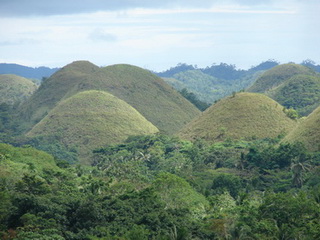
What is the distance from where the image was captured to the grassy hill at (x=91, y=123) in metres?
161

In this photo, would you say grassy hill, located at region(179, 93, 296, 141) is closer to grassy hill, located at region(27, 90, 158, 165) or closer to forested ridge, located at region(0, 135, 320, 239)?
grassy hill, located at region(27, 90, 158, 165)

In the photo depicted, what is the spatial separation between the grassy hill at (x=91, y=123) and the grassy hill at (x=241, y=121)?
790 inches

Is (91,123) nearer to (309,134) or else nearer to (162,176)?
(309,134)

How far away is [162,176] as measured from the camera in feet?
257

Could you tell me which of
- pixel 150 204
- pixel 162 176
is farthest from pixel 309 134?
pixel 150 204

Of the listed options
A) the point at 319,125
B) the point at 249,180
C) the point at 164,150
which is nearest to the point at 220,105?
the point at 164,150

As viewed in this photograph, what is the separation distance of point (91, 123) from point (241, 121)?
46.0m

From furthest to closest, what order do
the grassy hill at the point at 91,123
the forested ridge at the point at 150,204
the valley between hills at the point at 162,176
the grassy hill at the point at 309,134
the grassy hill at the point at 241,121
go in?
1. the grassy hill at the point at 91,123
2. the grassy hill at the point at 241,121
3. the grassy hill at the point at 309,134
4. the valley between hills at the point at 162,176
5. the forested ridge at the point at 150,204

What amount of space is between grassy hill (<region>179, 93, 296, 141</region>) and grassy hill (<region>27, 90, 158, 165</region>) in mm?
20055

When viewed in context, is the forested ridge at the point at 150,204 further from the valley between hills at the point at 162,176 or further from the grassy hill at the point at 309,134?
the grassy hill at the point at 309,134

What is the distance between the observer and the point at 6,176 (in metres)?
74.1

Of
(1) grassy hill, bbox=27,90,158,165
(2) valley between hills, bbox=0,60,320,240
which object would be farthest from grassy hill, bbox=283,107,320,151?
(1) grassy hill, bbox=27,90,158,165

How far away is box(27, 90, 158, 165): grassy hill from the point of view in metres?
161

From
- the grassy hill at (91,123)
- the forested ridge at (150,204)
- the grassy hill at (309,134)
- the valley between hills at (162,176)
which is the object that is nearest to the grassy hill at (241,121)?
the valley between hills at (162,176)
